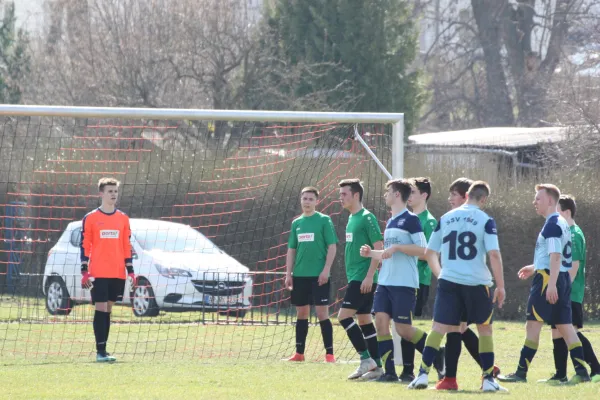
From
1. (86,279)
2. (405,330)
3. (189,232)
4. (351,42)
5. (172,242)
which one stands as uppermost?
(351,42)

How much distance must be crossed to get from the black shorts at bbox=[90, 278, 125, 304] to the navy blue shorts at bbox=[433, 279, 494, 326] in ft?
12.9

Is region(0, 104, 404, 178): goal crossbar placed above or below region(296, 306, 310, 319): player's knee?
above

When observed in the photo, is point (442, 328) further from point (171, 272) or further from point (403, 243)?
point (171, 272)

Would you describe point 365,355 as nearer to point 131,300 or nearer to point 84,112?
point 84,112

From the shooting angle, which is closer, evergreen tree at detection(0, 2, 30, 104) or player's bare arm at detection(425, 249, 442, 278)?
player's bare arm at detection(425, 249, 442, 278)

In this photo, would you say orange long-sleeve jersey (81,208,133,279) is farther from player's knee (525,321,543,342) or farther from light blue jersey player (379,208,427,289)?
player's knee (525,321,543,342)

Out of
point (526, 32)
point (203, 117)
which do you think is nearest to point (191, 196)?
point (203, 117)

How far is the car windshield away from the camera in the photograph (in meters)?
16.0

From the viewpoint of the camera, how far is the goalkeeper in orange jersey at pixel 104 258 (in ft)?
35.6

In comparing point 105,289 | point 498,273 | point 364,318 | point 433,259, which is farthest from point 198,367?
point 498,273

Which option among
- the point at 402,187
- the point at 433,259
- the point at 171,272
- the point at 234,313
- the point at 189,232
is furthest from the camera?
the point at 189,232

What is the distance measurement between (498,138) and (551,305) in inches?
725

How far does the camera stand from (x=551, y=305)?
907cm

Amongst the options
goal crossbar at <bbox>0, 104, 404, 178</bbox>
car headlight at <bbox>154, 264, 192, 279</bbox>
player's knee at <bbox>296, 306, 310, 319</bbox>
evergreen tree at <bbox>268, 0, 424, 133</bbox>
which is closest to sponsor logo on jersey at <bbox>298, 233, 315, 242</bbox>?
player's knee at <bbox>296, 306, 310, 319</bbox>
